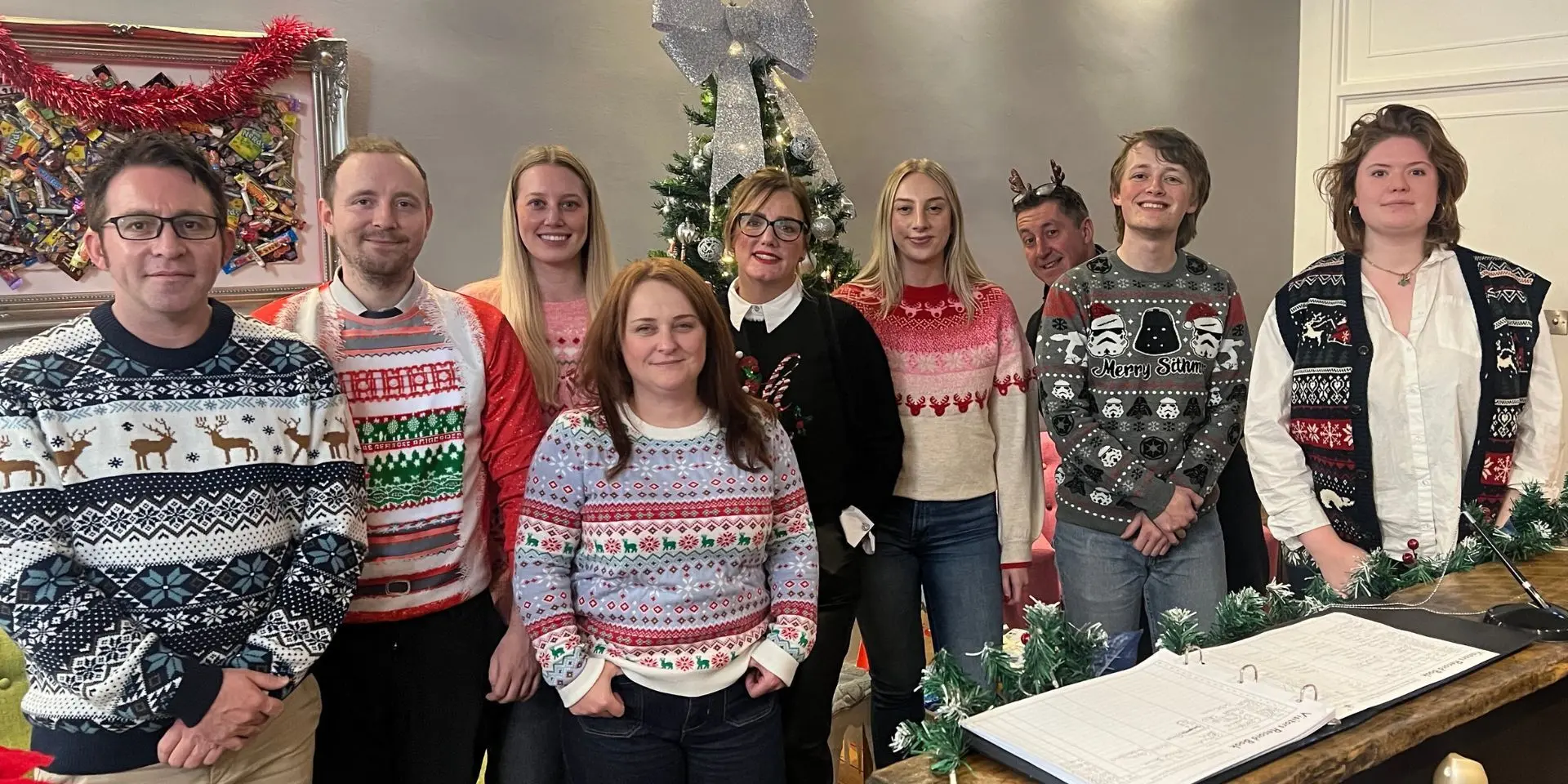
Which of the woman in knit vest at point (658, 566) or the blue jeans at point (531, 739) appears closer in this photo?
the woman in knit vest at point (658, 566)

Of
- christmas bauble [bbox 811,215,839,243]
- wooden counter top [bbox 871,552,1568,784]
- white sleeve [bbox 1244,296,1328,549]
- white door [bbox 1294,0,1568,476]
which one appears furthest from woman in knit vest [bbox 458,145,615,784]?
white door [bbox 1294,0,1568,476]

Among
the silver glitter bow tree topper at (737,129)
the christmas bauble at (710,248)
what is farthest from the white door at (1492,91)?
the christmas bauble at (710,248)

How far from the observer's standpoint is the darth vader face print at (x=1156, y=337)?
219cm

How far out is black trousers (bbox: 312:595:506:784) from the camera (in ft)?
5.86

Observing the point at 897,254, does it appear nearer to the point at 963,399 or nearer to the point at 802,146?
→ the point at 963,399

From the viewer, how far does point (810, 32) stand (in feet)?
10.5

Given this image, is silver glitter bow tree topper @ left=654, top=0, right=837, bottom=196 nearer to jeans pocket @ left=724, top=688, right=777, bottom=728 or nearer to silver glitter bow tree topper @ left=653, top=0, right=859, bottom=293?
silver glitter bow tree topper @ left=653, top=0, right=859, bottom=293

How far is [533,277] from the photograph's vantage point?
2.22m

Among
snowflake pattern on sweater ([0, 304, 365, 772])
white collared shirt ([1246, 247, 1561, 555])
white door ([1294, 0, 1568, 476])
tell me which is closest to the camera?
snowflake pattern on sweater ([0, 304, 365, 772])

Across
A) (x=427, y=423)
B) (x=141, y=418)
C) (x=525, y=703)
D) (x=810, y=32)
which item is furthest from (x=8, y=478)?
(x=810, y=32)

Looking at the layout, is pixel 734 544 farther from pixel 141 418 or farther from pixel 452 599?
Answer: pixel 141 418

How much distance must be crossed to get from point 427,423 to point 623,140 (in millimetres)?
2114

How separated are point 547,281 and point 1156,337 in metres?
1.29

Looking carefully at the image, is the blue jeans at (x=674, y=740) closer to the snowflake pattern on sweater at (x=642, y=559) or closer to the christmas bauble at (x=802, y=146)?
the snowflake pattern on sweater at (x=642, y=559)
